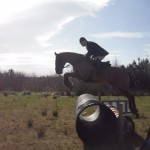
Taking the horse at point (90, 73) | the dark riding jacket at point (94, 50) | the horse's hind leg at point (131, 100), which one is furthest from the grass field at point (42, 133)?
the dark riding jacket at point (94, 50)

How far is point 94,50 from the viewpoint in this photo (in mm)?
13750

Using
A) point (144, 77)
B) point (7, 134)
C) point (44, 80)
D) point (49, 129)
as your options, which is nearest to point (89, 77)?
point (49, 129)

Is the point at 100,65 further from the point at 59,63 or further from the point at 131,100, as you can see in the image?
the point at 131,100

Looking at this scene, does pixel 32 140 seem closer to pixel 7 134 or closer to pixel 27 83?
pixel 7 134

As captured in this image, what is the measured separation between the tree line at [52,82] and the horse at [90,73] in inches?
623

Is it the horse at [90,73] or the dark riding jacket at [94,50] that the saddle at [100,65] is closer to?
the horse at [90,73]

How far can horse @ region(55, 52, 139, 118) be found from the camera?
14006 mm

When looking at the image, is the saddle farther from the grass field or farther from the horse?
the grass field

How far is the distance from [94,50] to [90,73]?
0.92 metres

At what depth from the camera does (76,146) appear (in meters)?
9.45

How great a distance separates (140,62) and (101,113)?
96.7 ft

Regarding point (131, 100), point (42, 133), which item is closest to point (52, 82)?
A: point (131, 100)

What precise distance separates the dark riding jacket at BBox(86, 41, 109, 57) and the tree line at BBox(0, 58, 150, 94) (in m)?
16.9

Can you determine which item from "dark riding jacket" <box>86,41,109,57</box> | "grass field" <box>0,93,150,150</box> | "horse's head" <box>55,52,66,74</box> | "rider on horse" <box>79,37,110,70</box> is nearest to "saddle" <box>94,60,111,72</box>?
"rider on horse" <box>79,37,110,70</box>
